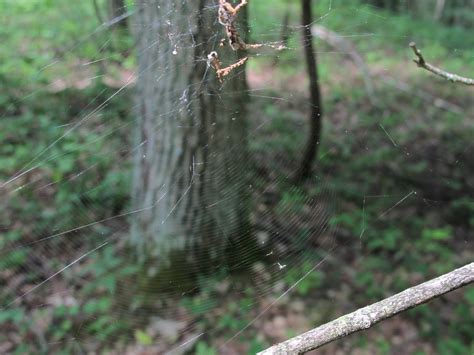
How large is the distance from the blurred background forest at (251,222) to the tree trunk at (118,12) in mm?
12

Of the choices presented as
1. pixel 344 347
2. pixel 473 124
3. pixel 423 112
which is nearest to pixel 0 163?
pixel 344 347

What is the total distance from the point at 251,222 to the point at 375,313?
188 cm

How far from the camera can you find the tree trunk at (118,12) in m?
1.92

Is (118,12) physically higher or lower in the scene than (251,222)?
higher

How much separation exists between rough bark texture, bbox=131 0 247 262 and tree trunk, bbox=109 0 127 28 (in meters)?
0.07

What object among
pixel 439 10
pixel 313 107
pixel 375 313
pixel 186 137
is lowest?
pixel 439 10

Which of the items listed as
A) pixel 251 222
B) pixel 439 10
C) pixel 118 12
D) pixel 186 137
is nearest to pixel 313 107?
pixel 251 222

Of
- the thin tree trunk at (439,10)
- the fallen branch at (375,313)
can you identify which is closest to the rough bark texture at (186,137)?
the fallen branch at (375,313)

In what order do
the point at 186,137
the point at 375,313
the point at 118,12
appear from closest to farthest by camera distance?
1. the point at 375,313
2. the point at 118,12
3. the point at 186,137

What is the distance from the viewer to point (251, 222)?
2855mm

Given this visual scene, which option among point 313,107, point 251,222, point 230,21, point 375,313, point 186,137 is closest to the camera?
point 375,313

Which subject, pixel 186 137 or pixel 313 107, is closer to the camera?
pixel 186 137

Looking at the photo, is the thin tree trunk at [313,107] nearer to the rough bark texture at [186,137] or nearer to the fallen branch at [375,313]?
the rough bark texture at [186,137]

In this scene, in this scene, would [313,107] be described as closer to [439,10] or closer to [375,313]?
[375,313]
